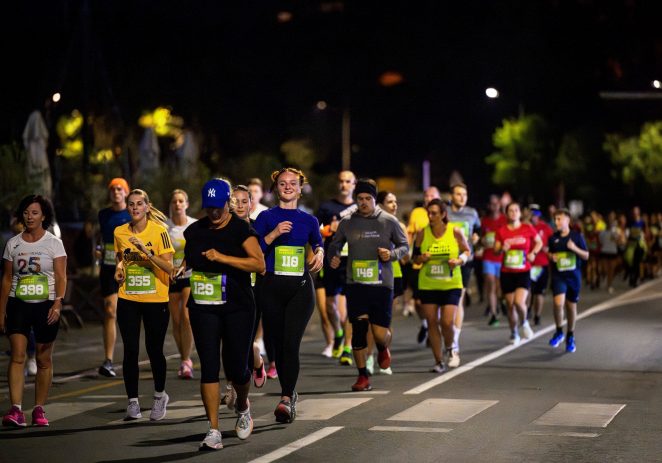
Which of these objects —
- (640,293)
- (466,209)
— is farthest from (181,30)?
(466,209)

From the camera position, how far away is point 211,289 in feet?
32.0

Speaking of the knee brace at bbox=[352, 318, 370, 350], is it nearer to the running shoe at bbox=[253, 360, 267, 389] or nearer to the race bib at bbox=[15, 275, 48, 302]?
the running shoe at bbox=[253, 360, 267, 389]

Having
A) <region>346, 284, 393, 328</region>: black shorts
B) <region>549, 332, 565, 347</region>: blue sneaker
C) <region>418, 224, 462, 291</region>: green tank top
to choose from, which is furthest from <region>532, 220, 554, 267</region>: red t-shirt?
<region>346, 284, 393, 328</region>: black shorts

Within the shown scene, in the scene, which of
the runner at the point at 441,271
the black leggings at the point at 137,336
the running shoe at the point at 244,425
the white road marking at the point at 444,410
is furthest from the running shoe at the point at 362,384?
the running shoe at the point at 244,425

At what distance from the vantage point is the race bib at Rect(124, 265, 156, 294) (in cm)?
1134

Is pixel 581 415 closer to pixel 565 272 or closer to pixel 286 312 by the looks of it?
pixel 286 312

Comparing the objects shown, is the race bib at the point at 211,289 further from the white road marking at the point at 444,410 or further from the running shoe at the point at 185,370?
the running shoe at the point at 185,370

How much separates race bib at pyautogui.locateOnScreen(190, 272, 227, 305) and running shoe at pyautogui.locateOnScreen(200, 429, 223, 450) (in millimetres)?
904

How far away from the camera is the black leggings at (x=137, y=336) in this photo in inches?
444

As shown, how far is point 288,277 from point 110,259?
12.7 ft

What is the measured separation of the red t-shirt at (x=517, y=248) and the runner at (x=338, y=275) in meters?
2.91

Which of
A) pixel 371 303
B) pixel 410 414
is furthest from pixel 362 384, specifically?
pixel 410 414

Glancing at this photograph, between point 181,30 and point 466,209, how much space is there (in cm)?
3845

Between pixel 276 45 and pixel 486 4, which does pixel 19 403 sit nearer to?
pixel 276 45
